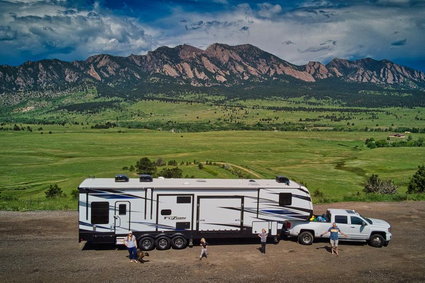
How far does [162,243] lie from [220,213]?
3.87 meters

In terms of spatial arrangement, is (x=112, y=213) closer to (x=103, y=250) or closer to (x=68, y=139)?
(x=103, y=250)

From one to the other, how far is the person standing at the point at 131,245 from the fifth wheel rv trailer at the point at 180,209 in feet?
4.78

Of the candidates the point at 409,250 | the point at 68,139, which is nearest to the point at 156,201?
the point at 409,250

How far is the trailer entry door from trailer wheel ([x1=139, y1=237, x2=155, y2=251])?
2902 mm

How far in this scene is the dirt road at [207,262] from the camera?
1866 cm

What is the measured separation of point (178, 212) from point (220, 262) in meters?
3.75

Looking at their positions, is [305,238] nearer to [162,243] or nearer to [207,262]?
[207,262]

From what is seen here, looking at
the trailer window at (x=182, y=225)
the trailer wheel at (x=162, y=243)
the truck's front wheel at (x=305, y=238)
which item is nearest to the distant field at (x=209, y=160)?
the truck's front wheel at (x=305, y=238)

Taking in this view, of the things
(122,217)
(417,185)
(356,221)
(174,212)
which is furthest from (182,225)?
(417,185)

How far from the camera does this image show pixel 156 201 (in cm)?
2178

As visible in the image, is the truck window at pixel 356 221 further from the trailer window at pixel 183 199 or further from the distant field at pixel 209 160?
the distant field at pixel 209 160

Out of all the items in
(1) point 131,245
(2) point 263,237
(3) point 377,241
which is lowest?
(3) point 377,241

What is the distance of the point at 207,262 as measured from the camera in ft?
67.5

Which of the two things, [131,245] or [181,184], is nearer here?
[131,245]
